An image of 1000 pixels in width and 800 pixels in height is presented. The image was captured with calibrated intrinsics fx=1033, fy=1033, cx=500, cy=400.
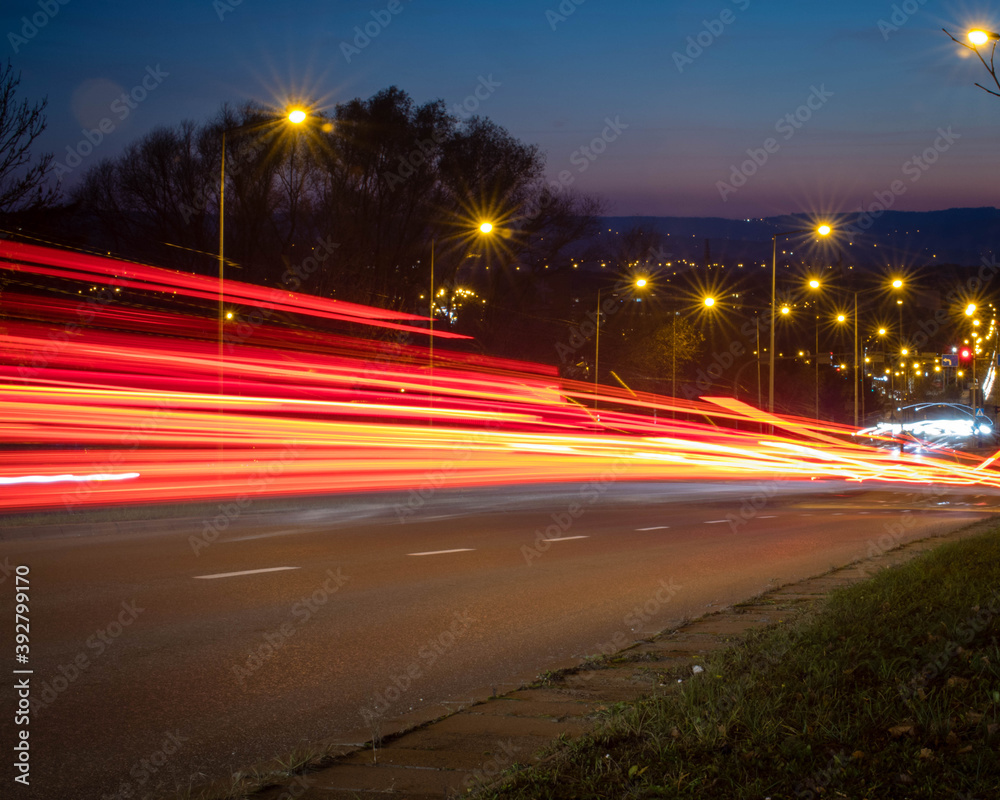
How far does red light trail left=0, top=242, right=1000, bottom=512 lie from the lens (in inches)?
835

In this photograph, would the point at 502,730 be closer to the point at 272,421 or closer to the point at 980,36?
the point at 980,36

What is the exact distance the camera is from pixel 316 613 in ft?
30.7

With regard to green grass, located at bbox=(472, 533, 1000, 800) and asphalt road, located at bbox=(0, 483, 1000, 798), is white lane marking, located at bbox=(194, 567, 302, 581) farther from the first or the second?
green grass, located at bbox=(472, 533, 1000, 800)

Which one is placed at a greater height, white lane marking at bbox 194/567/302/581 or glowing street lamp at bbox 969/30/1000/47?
glowing street lamp at bbox 969/30/1000/47

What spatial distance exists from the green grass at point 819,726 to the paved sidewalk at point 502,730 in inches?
12.4

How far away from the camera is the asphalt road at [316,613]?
19.4ft

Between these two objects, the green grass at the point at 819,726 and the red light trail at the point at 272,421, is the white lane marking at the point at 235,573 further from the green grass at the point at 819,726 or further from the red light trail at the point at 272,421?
the red light trail at the point at 272,421

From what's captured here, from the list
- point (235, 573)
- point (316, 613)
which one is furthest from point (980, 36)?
point (235, 573)

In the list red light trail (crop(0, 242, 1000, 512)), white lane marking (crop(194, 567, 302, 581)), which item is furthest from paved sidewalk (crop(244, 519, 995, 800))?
red light trail (crop(0, 242, 1000, 512))

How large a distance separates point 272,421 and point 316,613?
654 inches

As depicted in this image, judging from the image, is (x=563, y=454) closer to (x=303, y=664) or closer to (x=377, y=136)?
(x=377, y=136)

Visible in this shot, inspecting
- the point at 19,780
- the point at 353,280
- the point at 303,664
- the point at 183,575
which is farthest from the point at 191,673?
the point at 353,280

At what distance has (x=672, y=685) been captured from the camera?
639cm

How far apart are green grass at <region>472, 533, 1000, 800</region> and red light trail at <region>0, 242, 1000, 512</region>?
14.2 m
